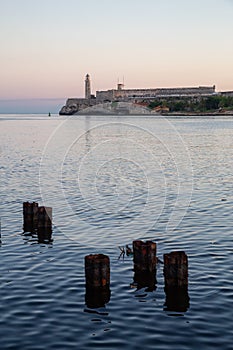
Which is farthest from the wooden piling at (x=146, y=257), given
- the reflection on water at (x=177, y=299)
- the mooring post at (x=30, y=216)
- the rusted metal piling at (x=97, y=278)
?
the mooring post at (x=30, y=216)

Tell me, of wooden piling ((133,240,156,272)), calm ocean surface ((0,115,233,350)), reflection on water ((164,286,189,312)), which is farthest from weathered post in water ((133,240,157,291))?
reflection on water ((164,286,189,312))

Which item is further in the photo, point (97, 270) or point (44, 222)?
point (44, 222)

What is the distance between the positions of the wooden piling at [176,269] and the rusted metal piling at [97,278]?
2.11 metres

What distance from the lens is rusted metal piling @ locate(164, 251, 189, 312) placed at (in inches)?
682

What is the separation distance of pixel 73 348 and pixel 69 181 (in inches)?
1218

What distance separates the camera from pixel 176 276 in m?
17.6

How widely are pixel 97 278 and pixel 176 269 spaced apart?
2.78 meters

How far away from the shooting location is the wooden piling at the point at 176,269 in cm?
1745

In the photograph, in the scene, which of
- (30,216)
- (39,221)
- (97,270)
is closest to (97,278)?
(97,270)

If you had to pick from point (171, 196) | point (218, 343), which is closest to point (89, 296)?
point (218, 343)

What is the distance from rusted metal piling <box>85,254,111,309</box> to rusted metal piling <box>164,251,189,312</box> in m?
2.08

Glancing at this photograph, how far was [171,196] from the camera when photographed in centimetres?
3578

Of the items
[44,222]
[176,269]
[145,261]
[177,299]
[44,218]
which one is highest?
[176,269]

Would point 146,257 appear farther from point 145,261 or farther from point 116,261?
point 116,261
